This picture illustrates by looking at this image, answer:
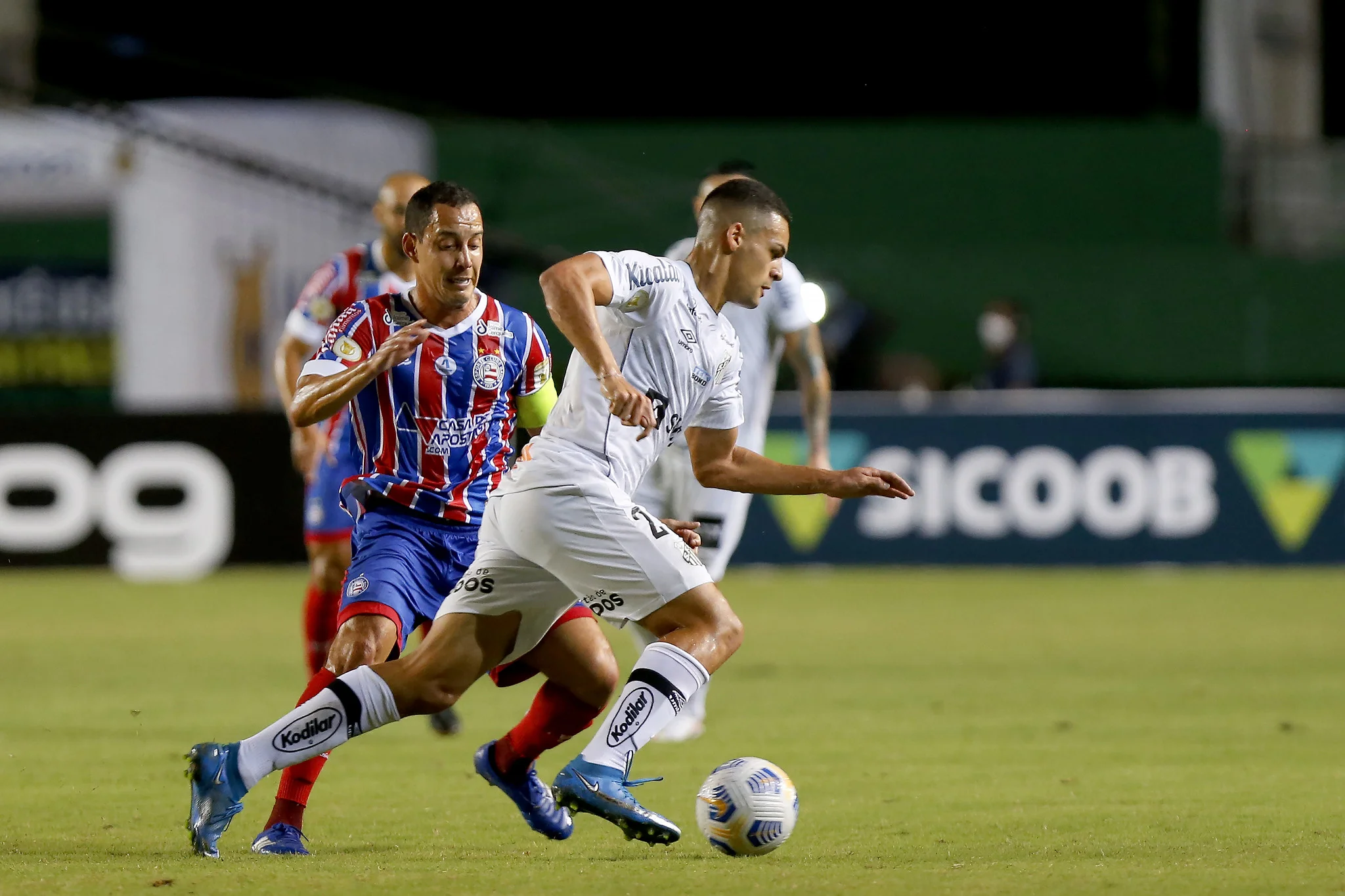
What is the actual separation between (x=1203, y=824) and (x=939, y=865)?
1.20 m

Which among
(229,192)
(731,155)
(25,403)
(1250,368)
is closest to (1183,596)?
(1250,368)

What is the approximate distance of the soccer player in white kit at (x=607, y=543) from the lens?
5.58 m

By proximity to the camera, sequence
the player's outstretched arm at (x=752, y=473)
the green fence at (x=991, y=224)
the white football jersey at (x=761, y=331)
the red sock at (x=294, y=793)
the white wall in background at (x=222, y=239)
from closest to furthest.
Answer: the red sock at (x=294, y=793), the player's outstretched arm at (x=752, y=473), the white football jersey at (x=761, y=331), the white wall in background at (x=222, y=239), the green fence at (x=991, y=224)

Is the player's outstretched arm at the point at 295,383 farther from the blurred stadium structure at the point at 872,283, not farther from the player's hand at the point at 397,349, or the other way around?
the blurred stadium structure at the point at 872,283

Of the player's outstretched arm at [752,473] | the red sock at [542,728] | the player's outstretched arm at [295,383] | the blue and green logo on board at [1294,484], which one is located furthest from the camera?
the blue and green logo on board at [1294,484]

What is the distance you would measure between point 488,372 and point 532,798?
130 centimetres

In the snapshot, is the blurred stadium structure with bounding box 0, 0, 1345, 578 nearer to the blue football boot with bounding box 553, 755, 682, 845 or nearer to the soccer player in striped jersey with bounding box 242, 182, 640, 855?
the soccer player in striped jersey with bounding box 242, 182, 640, 855

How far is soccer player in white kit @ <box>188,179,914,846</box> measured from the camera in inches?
220

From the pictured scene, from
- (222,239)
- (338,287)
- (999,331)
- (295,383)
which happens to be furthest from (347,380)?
(222,239)

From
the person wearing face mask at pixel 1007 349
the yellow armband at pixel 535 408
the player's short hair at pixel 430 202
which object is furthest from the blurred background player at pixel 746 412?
the person wearing face mask at pixel 1007 349

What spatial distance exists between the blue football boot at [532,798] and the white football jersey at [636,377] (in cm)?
93

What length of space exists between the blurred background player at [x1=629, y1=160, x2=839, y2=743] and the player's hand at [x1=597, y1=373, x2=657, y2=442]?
3.40 meters

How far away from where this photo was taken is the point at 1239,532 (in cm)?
1733

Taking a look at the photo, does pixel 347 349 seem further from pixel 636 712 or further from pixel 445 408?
pixel 636 712
